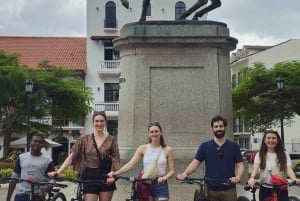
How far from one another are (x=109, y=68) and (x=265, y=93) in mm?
19265

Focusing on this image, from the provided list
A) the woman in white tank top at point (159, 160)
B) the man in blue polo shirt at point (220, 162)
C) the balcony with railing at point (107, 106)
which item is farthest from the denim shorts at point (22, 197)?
the balcony with railing at point (107, 106)

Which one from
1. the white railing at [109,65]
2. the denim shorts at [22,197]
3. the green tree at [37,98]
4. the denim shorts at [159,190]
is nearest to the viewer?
the denim shorts at [159,190]

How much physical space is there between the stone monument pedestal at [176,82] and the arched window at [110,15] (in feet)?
141

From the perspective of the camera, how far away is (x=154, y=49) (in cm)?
1354

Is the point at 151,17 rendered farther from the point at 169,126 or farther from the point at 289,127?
the point at 169,126

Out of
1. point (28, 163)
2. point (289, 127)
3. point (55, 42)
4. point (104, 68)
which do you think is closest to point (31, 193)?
point (28, 163)

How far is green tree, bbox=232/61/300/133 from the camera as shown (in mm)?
39781

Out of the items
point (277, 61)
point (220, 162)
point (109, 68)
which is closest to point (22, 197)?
point (220, 162)

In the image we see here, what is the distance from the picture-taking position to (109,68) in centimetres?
5547

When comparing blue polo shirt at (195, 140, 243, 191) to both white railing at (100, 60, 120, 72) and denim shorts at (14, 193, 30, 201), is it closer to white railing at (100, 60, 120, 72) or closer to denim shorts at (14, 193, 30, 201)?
denim shorts at (14, 193, 30, 201)

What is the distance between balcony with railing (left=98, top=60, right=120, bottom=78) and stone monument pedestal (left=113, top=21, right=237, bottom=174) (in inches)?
1633

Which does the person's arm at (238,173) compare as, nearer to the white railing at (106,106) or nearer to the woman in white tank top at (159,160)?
the woman in white tank top at (159,160)

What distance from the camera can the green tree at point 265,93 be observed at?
39781 millimetres

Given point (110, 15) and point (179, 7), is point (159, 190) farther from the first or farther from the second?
point (179, 7)
